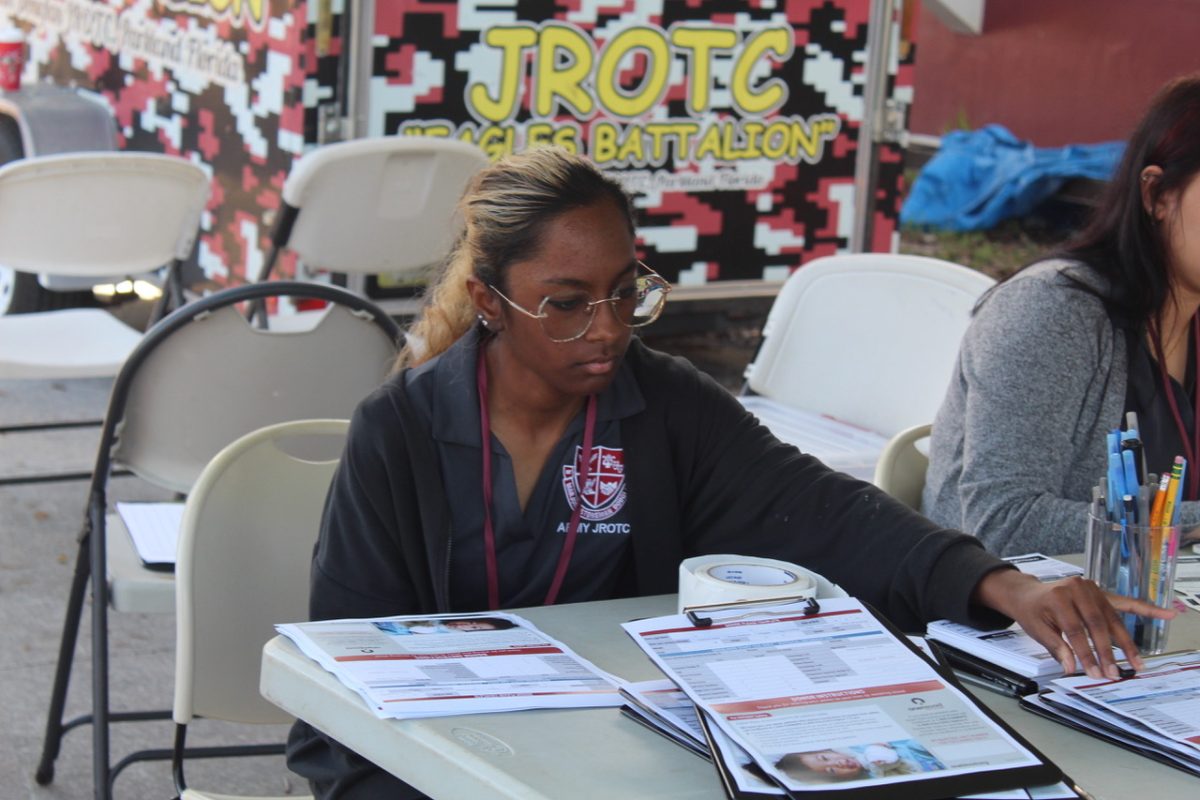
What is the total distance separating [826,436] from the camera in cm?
331

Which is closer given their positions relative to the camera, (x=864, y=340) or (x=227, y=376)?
(x=227, y=376)

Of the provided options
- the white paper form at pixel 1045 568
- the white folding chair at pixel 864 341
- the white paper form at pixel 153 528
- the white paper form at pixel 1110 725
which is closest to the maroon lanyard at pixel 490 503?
the white paper form at pixel 1045 568

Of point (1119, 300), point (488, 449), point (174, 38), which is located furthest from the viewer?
point (174, 38)

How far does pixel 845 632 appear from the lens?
5.21 feet

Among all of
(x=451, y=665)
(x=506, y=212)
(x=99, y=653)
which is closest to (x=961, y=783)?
(x=451, y=665)

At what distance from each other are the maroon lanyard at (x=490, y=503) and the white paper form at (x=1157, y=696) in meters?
0.65

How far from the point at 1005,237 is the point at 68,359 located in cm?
646

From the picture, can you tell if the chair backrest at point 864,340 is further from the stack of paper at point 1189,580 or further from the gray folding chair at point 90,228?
the gray folding chair at point 90,228

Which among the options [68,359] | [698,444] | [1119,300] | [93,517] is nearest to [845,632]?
[698,444]

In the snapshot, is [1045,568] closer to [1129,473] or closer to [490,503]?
[1129,473]

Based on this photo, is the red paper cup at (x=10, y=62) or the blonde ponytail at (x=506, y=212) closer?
the blonde ponytail at (x=506, y=212)

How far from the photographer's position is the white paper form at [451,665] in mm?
1484

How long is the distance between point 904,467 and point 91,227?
244cm

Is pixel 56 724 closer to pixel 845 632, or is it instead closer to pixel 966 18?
pixel 845 632
